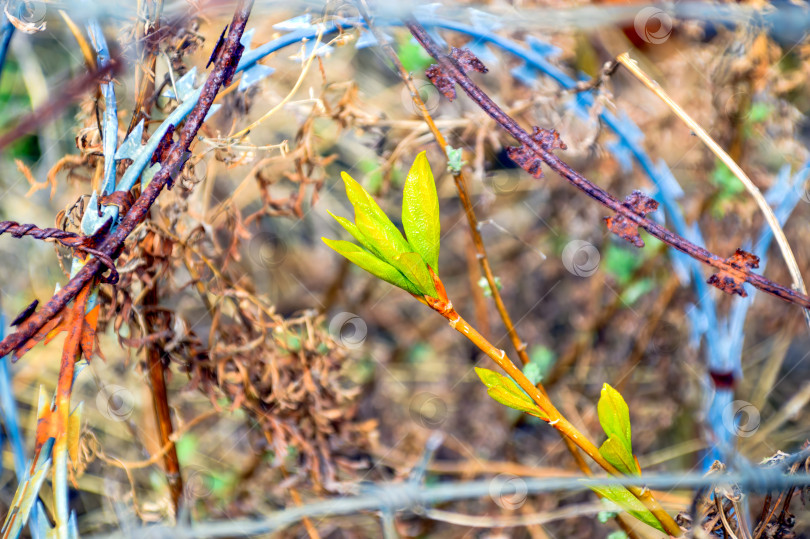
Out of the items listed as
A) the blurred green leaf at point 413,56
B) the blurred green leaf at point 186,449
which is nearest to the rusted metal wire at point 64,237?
the blurred green leaf at point 413,56

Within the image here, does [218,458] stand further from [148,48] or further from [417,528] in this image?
[148,48]

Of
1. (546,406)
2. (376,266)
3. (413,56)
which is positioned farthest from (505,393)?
(413,56)

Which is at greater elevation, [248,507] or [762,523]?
[762,523]

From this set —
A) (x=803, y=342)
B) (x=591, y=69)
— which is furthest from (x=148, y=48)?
(x=803, y=342)

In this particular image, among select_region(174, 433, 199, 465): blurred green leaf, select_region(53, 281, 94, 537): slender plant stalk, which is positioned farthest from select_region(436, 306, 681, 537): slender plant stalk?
select_region(174, 433, 199, 465): blurred green leaf

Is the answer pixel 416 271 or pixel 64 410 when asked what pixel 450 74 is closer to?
pixel 416 271

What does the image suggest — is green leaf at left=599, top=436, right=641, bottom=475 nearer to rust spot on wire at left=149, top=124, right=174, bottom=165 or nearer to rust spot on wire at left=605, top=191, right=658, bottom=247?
rust spot on wire at left=605, top=191, right=658, bottom=247
